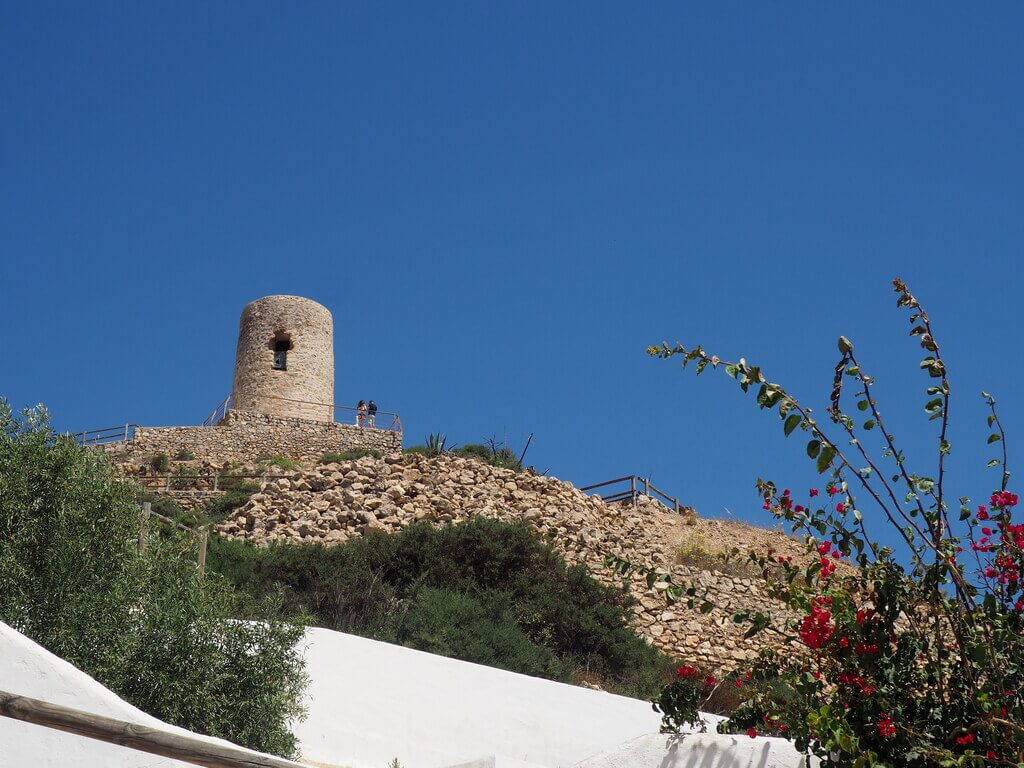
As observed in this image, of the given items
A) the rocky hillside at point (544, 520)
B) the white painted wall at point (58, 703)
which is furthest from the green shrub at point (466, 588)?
the white painted wall at point (58, 703)

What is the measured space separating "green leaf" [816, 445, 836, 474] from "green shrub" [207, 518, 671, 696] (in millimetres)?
9334

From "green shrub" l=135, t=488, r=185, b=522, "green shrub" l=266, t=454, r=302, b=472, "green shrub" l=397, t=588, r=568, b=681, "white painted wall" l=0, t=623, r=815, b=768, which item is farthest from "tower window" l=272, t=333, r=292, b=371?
"white painted wall" l=0, t=623, r=815, b=768

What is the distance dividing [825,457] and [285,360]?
26.1 m

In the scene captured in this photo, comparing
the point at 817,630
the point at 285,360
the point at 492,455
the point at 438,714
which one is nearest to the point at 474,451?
the point at 492,455

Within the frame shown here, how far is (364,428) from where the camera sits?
27.7 meters

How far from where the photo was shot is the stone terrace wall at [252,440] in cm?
2528

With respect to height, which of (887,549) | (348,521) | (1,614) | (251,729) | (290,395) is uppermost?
(290,395)

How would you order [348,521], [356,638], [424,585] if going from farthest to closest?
[348,521] < [424,585] < [356,638]

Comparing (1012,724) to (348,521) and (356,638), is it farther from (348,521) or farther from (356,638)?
(348,521)

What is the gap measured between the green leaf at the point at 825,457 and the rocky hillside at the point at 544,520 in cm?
1212

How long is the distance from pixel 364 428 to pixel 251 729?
19.5 metres

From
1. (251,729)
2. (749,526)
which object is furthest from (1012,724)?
(749,526)

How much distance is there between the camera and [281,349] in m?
29.9

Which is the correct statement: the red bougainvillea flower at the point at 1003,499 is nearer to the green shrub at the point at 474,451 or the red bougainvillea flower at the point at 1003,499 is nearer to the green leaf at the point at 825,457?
the green leaf at the point at 825,457
